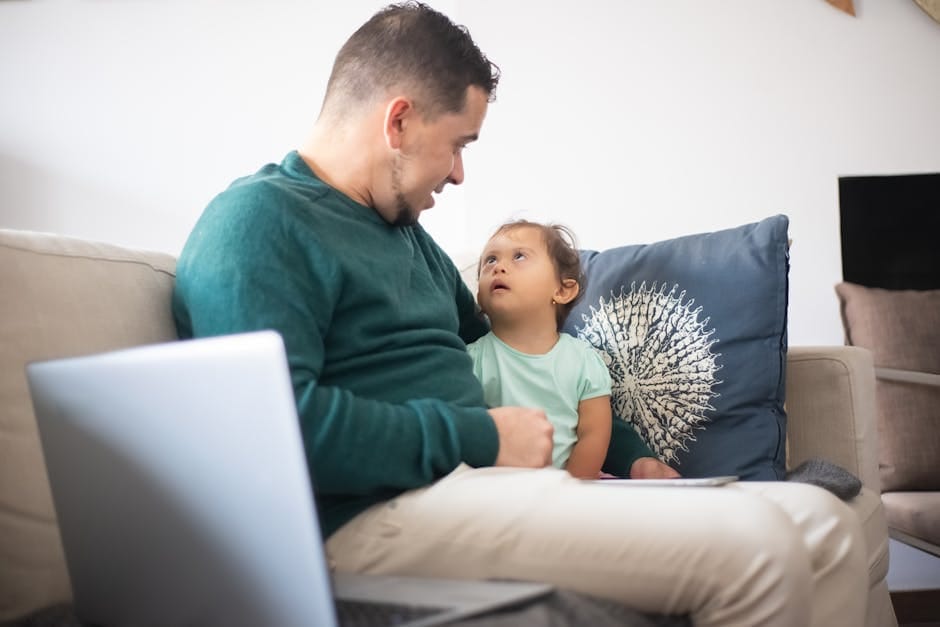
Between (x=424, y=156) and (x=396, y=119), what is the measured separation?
6 cm

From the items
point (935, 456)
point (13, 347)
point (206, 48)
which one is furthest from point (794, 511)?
point (206, 48)

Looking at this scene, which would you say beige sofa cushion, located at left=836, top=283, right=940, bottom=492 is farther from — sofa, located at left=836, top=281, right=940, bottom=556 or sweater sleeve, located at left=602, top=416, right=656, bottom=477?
sweater sleeve, located at left=602, top=416, right=656, bottom=477

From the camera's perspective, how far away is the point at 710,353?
1475 mm

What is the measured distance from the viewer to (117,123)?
243 cm

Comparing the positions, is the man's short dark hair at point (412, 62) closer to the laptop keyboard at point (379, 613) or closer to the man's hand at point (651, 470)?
the man's hand at point (651, 470)

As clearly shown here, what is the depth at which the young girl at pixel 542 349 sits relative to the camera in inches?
55.7

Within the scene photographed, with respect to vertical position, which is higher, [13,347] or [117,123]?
[117,123]

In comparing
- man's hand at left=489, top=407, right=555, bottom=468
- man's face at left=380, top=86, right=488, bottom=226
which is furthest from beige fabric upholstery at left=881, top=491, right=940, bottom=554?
man's face at left=380, top=86, right=488, bottom=226

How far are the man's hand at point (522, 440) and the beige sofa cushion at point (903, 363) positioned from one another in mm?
1250

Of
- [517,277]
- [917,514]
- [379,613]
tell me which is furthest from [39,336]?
[917,514]

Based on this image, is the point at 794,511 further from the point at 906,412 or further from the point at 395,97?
the point at 906,412

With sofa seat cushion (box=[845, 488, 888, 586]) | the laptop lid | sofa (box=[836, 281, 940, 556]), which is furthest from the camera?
sofa (box=[836, 281, 940, 556])

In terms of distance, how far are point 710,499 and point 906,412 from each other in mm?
1366

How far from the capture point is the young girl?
142 centimetres
